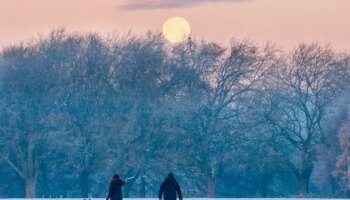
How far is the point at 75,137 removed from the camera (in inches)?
3292

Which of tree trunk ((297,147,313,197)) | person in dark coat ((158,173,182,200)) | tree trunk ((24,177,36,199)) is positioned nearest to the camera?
person in dark coat ((158,173,182,200))

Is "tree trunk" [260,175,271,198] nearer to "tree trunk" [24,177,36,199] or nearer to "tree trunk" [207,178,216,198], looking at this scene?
"tree trunk" [207,178,216,198]

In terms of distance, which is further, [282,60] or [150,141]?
[282,60]

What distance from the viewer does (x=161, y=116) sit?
8462 cm

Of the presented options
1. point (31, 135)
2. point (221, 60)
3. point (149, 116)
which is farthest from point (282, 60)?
point (31, 135)

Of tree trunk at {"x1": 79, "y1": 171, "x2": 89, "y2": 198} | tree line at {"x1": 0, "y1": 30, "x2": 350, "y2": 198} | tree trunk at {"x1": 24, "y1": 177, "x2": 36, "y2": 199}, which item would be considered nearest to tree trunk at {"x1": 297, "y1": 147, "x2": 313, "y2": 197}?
tree line at {"x1": 0, "y1": 30, "x2": 350, "y2": 198}

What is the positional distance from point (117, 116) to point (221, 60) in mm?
8774

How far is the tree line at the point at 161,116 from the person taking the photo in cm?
8362

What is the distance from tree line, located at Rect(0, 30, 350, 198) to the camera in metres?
83.6

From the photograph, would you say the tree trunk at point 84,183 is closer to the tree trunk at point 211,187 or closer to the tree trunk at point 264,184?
the tree trunk at point 211,187

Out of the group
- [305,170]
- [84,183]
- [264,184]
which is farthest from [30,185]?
[305,170]

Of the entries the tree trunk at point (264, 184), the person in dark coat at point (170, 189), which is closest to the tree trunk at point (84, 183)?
the tree trunk at point (264, 184)

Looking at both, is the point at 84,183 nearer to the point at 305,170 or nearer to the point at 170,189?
the point at 305,170

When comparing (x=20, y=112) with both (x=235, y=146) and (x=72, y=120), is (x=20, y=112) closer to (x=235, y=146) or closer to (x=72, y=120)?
(x=72, y=120)
